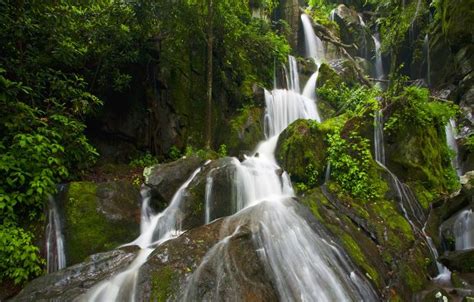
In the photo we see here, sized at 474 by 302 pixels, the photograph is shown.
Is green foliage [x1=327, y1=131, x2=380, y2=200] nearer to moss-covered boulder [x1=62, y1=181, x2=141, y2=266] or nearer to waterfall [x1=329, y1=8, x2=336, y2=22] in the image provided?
moss-covered boulder [x1=62, y1=181, x2=141, y2=266]

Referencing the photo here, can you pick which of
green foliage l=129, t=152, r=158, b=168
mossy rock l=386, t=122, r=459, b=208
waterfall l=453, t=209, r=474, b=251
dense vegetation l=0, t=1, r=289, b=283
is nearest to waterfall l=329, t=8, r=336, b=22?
dense vegetation l=0, t=1, r=289, b=283

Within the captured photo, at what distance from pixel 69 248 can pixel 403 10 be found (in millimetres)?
10288

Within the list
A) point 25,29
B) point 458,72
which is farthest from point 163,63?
point 458,72

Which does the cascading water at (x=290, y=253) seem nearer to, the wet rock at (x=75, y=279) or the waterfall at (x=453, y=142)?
the wet rock at (x=75, y=279)

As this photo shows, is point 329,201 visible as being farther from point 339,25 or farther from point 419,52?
point 339,25

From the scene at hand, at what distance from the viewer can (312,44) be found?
1725 centimetres

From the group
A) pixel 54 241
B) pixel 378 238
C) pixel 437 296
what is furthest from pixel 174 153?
pixel 437 296

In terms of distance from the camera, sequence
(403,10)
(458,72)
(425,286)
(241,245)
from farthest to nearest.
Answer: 1. (458,72)
2. (403,10)
3. (425,286)
4. (241,245)

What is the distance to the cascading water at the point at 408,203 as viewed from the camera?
5.94m

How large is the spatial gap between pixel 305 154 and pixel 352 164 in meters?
1.09

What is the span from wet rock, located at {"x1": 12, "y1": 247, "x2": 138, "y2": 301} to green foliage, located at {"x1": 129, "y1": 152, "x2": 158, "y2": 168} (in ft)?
13.2

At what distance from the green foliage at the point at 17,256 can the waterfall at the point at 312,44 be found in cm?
1498

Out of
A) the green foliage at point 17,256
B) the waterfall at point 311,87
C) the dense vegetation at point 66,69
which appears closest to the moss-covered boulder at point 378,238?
the dense vegetation at point 66,69

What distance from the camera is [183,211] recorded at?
6.41 meters
